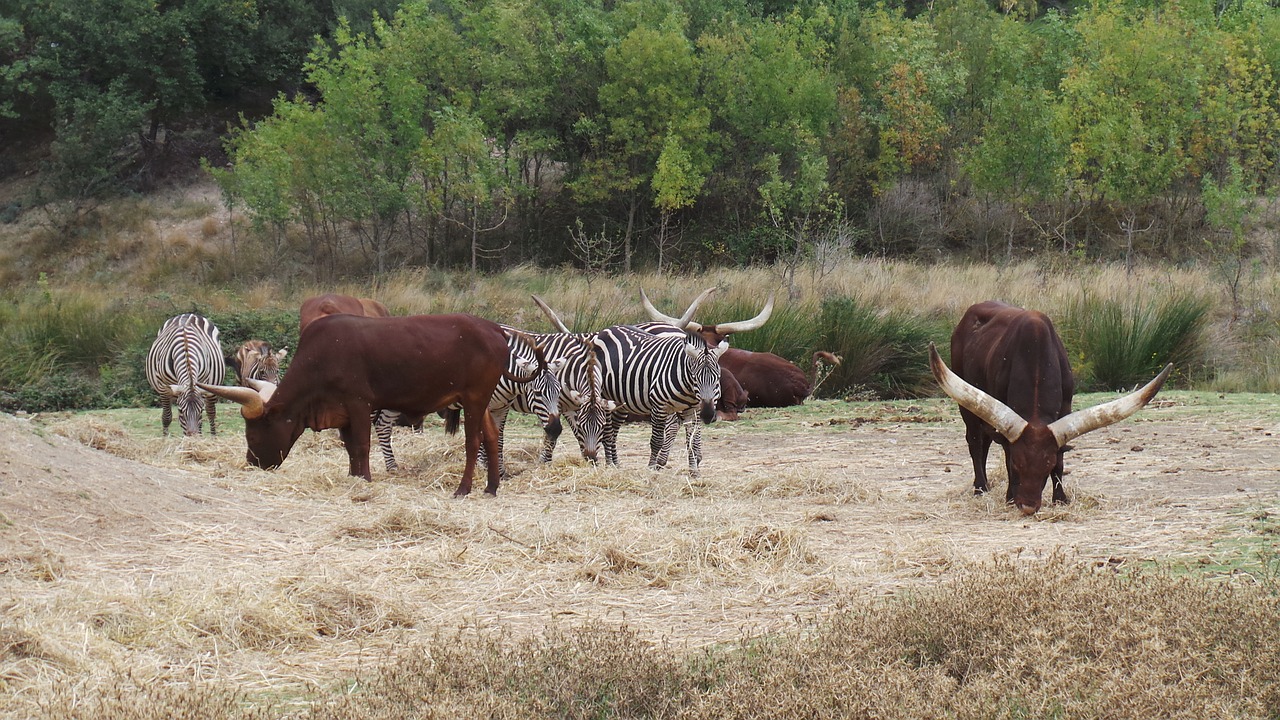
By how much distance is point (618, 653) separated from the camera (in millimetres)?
4820

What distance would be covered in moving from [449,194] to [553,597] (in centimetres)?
2968

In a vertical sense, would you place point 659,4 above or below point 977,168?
above

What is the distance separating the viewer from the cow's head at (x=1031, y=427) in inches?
322

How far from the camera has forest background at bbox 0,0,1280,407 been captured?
32.5 metres

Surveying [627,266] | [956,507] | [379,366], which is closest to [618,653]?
[956,507]

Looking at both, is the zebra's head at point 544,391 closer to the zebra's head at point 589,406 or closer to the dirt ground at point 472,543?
the zebra's head at point 589,406

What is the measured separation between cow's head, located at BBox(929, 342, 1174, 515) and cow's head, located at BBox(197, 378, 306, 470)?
4928 mm

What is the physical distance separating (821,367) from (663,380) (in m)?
7.04

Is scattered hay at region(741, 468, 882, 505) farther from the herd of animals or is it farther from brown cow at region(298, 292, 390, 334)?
brown cow at region(298, 292, 390, 334)

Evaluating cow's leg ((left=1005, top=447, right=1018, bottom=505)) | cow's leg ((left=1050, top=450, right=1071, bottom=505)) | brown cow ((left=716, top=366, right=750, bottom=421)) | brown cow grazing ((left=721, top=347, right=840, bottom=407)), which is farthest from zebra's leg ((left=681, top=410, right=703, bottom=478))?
brown cow grazing ((left=721, top=347, right=840, bottom=407))

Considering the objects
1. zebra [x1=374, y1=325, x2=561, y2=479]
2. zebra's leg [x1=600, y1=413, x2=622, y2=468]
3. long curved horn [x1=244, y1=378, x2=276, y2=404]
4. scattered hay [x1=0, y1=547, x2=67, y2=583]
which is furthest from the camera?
zebra's leg [x1=600, y1=413, x2=622, y2=468]

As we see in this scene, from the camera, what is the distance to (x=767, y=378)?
53.0 feet

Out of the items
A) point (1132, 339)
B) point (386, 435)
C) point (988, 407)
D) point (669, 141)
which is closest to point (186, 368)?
point (386, 435)

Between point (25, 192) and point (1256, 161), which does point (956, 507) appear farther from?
point (25, 192)
